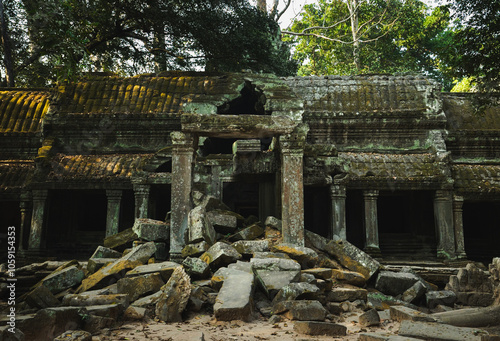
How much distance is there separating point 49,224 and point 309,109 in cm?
864

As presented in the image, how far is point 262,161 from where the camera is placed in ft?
29.8

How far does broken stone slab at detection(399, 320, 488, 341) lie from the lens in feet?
12.4

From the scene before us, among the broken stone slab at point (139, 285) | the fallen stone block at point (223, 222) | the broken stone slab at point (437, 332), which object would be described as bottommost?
the broken stone slab at point (437, 332)

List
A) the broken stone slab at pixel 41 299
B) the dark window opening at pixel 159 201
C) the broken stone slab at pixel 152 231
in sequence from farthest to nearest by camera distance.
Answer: the dark window opening at pixel 159 201
the broken stone slab at pixel 152 231
the broken stone slab at pixel 41 299

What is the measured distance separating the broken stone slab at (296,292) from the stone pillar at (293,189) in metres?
2.05

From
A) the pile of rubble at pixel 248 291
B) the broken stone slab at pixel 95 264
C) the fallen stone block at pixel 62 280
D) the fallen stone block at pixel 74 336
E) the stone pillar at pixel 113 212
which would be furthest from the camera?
the stone pillar at pixel 113 212

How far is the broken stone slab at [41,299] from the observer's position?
5.07 m

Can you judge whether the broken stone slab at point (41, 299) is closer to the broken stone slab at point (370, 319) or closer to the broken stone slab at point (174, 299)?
the broken stone slab at point (174, 299)

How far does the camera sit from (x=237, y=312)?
14.6 feet

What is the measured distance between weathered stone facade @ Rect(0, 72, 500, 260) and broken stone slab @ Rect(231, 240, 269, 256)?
6.84 ft

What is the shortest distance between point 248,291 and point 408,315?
1.91 meters

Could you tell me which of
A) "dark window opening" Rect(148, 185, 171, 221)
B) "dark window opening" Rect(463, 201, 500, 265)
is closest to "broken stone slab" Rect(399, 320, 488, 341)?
"dark window opening" Rect(148, 185, 171, 221)

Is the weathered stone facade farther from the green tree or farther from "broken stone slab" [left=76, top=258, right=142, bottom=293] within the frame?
the green tree

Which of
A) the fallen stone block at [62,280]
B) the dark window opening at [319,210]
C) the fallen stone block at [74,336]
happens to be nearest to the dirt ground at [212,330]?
the fallen stone block at [74,336]
